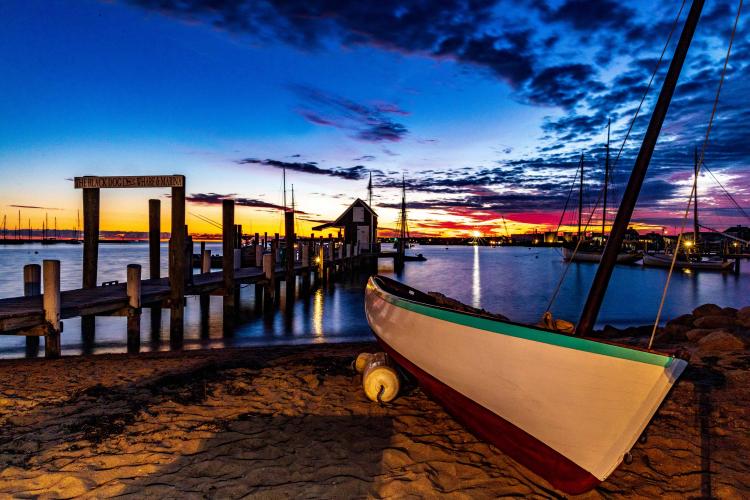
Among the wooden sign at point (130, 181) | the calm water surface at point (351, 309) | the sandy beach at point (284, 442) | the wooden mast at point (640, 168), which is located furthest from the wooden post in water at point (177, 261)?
the wooden mast at point (640, 168)

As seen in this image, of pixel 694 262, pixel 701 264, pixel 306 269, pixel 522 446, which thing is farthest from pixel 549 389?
pixel 701 264

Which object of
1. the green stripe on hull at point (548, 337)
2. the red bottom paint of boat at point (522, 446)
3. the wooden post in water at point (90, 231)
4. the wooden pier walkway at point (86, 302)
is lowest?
the red bottom paint of boat at point (522, 446)

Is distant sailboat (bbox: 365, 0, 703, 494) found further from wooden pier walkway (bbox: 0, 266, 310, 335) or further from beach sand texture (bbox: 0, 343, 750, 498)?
wooden pier walkway (bbox: 0, 266, 310, 335)

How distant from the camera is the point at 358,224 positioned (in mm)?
45094

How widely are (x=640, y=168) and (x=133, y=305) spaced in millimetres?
10659

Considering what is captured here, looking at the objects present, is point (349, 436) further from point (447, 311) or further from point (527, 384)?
point (527, 384)

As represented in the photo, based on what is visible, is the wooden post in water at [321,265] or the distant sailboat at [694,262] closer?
the wooden post in water at [321,265]

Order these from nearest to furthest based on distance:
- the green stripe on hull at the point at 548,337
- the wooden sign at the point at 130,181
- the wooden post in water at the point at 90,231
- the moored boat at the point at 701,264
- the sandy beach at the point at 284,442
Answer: the green stripe on hull at the point at 548,337, the sandy beach at the point at 284,442, the wooden sign at the point at 130,181, the wooden post in water at the point at 90,231, the moored boat at the point at 701,264

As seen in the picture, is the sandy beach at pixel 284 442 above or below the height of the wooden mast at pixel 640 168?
below

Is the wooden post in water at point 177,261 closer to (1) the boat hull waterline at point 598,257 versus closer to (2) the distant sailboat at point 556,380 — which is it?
(2) the distant sailboat at point 556,380

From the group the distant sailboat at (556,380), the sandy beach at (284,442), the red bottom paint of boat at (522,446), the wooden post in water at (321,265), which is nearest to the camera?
the distant sailboat at (556,380)

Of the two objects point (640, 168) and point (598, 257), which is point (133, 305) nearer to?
point (640, 168)

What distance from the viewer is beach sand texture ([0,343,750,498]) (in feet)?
13.5

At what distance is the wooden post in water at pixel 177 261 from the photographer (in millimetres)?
11406
